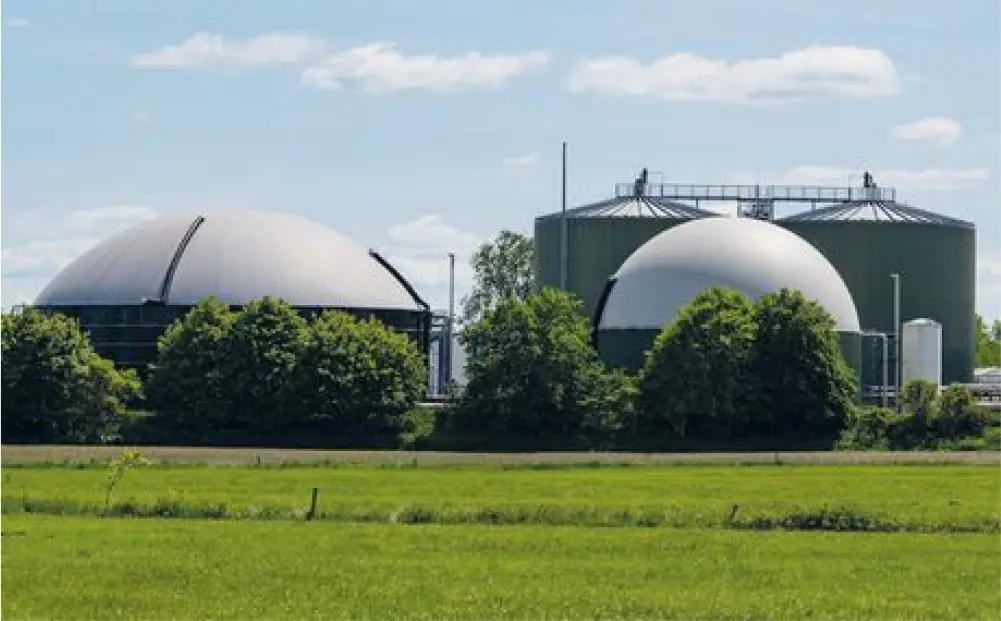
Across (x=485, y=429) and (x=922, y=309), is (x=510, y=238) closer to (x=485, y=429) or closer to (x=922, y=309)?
(x=922, y=309)

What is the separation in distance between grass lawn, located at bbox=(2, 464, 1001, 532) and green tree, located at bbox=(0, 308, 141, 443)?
22.3 metres

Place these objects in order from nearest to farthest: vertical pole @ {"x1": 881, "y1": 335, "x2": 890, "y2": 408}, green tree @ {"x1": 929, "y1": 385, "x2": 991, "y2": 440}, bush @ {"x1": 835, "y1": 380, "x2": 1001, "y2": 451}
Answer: bush @ {"x1": 835, "y1": 380, "x2": 1001, "y2": 451} < green tree @ {"x1": 929, "y1": 385, "x2": 991, "y2": 440} < vertical pole @ {"x1": 881, "y1": 335, "x2": 890, "y2": 408}

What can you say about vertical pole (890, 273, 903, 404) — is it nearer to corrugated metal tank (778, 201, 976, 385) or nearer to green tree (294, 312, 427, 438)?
corrugated metal tank (778, 201, 976, 385)

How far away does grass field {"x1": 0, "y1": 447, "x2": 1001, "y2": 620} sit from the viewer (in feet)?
87.5

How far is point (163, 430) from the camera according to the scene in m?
86.9

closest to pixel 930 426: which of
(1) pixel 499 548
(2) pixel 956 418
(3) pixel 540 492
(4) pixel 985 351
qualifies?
(2) pixel 956 418

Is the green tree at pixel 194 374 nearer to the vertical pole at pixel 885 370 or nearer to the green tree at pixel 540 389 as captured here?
the green tree at pixel 540 389

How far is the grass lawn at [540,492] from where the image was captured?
136ft

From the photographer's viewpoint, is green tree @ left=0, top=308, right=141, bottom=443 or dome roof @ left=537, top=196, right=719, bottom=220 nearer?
green tree @ left=0, top=308, right=141, bottom=443

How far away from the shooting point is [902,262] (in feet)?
368

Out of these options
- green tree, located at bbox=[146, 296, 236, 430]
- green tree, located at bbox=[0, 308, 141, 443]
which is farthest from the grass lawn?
green tree, located at bbox=[146, 296, 236, 430]

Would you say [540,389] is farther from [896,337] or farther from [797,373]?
[896,337]

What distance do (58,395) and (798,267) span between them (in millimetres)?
36615

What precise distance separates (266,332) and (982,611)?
218 feet
